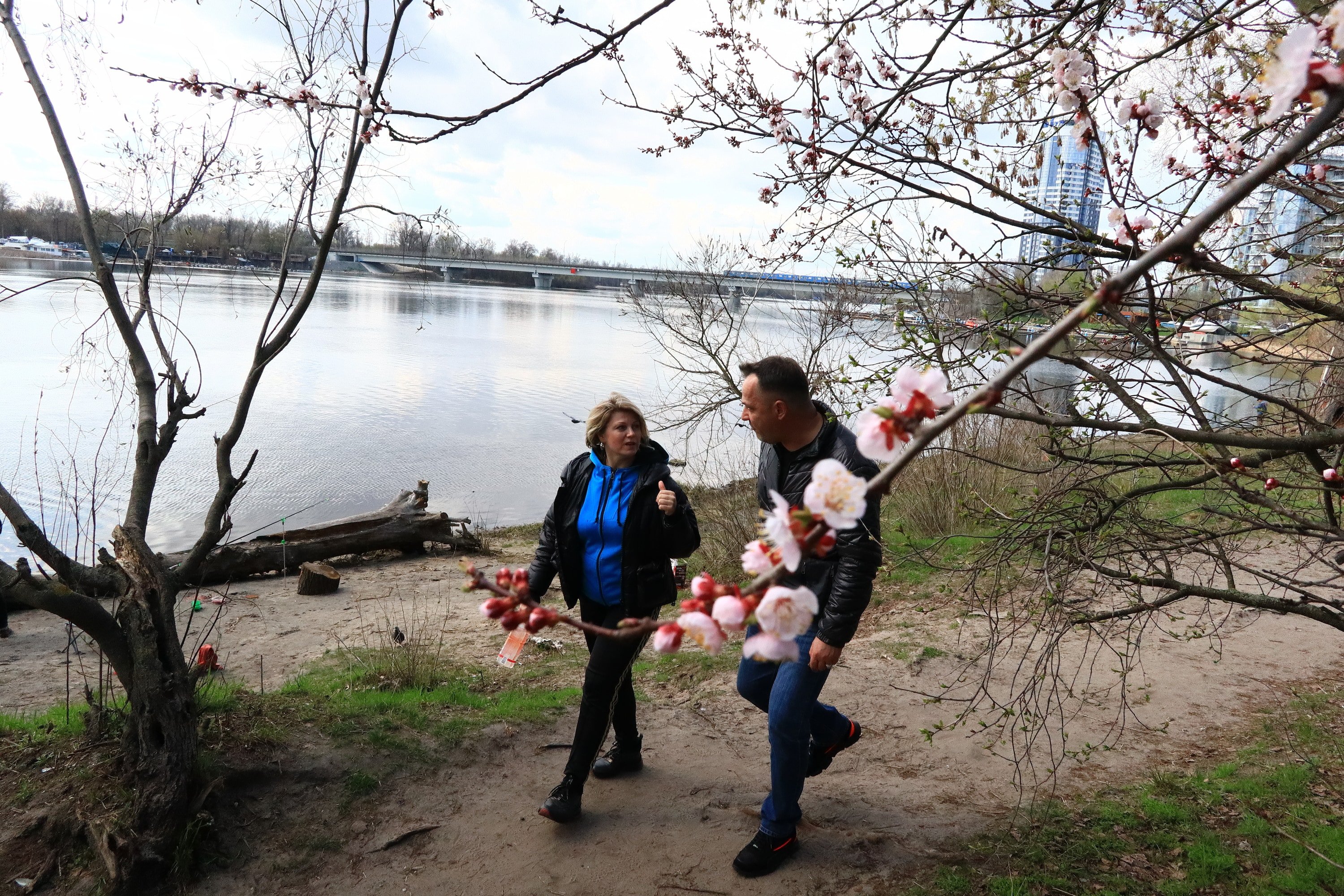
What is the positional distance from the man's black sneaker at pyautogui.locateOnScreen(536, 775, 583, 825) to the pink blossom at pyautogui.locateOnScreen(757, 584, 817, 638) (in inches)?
107

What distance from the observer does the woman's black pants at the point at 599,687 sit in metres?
3.51

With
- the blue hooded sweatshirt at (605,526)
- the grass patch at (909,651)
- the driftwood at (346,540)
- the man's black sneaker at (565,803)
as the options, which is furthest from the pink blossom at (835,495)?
the driftwood at (346,540)

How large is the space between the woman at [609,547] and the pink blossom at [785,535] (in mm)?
2334

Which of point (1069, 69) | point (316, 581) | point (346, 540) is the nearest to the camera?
point (1069, 69)

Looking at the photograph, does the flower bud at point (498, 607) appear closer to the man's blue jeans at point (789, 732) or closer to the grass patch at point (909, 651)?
the man's blue jeans at point (789, 732)

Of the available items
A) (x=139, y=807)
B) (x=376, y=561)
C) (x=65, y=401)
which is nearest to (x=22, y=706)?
(x=139, y=807)

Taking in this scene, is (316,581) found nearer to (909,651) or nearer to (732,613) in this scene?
(909,651)

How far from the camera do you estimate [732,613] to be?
120cm

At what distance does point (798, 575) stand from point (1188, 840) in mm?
1904

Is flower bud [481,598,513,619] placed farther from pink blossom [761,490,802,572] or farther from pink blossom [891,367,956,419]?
pink blossom [891,367,956,419]

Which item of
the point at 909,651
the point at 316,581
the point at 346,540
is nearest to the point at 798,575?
the point at 909,651

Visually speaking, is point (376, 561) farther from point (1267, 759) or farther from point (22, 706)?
point (1267, 759)

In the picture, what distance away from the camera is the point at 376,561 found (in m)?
10.4

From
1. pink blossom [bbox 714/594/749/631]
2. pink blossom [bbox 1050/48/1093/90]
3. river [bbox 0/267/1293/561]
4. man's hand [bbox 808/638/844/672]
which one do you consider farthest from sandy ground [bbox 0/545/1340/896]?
pink blossom [bbox 1050/48/1093/90]
